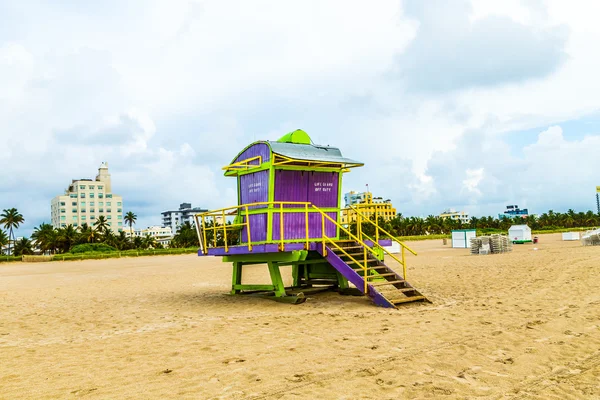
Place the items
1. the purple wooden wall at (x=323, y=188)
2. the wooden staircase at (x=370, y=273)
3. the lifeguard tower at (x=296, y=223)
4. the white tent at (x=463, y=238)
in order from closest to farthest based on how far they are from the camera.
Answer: the wooden staircase at (x=370, y=273) → the lifeguard tower at (x=296, y=223) → the purple wooden wall at (x=323, y=188) → the white tent at (x=463, y=238)

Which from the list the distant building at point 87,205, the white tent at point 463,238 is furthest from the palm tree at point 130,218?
the white tent at point 463,238

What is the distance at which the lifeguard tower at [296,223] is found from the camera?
41.2ft

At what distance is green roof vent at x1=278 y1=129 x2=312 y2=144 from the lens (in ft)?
47.3

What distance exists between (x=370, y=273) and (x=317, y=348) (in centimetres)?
617

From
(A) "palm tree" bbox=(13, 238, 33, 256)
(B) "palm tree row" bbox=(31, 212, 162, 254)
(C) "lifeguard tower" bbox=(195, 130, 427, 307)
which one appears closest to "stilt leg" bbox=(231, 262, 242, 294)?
(C) "lifeguard tower" bbox=(195, 130, 427, 307)

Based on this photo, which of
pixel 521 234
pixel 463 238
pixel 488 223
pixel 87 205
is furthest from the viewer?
pixel 87 205

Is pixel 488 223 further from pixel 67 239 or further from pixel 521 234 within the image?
pixel 67 239

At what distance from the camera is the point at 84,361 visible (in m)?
7.46

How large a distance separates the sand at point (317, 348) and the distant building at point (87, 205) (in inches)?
5527

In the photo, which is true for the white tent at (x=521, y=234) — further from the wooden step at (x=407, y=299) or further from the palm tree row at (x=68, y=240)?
the palm tree row at (x=68, y=240)

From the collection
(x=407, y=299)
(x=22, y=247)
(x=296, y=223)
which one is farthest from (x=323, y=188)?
(x=22, y=247)

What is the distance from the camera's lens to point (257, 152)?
547 inches

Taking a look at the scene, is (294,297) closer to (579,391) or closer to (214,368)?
(214,368)

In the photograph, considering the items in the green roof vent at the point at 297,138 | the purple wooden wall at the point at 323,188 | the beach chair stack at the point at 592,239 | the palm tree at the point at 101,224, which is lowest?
the beach chair stack at the point at 592,239
